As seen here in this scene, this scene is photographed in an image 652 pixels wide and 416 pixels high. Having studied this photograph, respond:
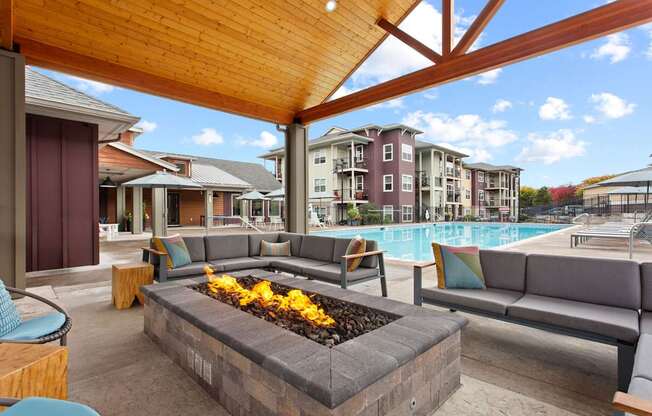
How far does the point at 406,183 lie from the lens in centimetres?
2103

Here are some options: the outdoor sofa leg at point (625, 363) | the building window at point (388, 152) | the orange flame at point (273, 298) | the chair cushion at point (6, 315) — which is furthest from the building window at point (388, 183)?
the chair cushion at point (6, 315)

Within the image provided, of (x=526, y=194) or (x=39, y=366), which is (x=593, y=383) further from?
(x=526, y=194)

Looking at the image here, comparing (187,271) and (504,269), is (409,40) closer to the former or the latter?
(504,269)

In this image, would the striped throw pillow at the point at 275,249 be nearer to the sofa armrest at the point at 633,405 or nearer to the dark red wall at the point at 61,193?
the dark red wall at the point at 61,193

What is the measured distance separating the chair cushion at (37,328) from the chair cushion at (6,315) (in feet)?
0.10

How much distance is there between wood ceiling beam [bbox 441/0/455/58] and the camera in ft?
14.3

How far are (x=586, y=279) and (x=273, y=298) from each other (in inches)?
108

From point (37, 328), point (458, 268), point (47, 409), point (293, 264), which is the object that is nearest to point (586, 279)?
point (458, 268)

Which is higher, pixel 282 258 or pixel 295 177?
pixel 295 177

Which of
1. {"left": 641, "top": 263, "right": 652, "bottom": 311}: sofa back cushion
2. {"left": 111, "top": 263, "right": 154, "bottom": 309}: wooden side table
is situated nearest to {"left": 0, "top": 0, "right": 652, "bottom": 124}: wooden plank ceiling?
{"left": 641, "top": 263, "right": 652, "bottom": 311}: sofa back cushion

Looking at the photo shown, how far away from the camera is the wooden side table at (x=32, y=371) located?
134 cm

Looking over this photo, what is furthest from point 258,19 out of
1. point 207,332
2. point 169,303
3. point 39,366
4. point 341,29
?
point 39,366

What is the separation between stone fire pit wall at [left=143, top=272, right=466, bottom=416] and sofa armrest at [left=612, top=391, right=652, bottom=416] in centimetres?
85

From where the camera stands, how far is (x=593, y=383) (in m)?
2.26
